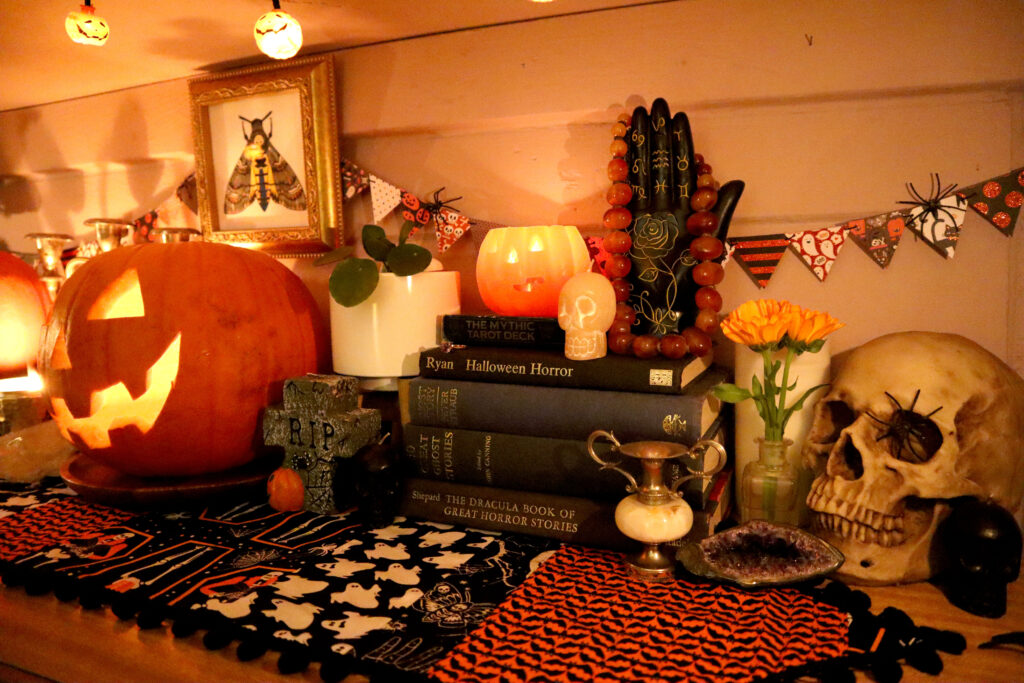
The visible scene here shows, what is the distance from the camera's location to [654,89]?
111 centimetres

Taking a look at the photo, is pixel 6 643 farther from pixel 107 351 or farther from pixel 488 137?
pixel 488 137

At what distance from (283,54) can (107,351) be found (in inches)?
21.6

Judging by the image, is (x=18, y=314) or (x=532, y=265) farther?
(x=18, y=314)

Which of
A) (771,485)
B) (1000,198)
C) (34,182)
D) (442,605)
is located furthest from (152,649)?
(34,182)

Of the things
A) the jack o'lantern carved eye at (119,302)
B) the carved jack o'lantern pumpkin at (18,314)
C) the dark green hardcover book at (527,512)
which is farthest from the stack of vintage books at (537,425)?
the carved jack o'lantern pumpkin at (18,314)

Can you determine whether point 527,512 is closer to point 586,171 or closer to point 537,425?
point 537,425

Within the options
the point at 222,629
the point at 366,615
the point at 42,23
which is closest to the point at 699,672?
the point at 366,615

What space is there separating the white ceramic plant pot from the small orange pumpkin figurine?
0.22m

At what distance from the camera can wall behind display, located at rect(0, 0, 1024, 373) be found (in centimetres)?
96

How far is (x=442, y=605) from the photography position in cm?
73

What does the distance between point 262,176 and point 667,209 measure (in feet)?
3.07

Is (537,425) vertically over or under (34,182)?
under

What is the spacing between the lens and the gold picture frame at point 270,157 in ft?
4.48

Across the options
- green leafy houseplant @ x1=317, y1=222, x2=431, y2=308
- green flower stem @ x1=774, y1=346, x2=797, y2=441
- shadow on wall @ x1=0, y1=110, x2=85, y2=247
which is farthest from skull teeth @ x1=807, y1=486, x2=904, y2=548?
shadow on wall @ x1=0, y1=110, x2=85, y2=247
